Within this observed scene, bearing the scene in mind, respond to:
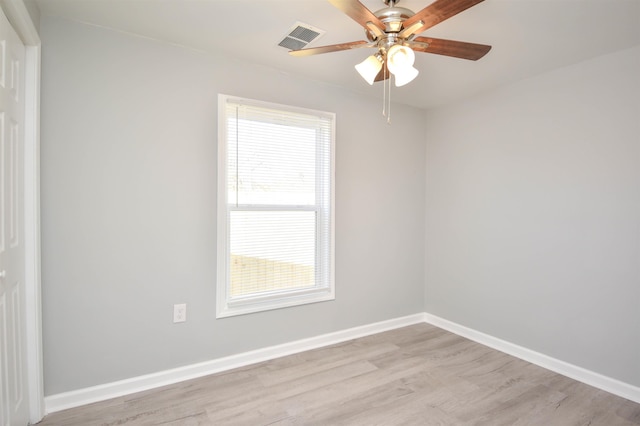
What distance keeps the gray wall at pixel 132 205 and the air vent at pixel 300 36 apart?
1.55 ft

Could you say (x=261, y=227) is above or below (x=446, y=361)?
above

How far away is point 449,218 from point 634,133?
5.28ft

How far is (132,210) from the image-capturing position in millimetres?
2246

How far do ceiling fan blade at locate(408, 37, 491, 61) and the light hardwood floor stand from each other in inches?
84.6

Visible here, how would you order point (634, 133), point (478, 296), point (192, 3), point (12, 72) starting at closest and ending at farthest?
point (12, 72) < point (192, 3) < point (634, 133) < point (478, 296)

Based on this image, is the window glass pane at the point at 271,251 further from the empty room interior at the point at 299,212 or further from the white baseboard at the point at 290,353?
the white baseboard at the point at 290,353

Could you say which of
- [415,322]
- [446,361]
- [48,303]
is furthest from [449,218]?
[48,303]

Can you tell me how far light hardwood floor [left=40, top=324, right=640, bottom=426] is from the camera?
2004 millimetres

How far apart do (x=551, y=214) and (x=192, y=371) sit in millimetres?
3074

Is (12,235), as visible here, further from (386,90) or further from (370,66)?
(386,90)

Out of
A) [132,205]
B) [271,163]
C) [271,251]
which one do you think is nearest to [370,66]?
[271,163]

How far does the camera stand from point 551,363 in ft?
8.69

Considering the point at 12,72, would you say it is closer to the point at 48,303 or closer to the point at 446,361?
the point at 48,303

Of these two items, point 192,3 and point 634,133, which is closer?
point 192,3
